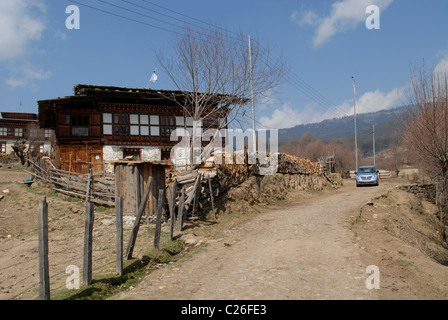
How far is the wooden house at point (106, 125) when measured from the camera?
26438mm

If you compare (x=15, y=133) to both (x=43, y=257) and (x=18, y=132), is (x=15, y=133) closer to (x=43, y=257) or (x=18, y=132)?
(x=18, y=132)

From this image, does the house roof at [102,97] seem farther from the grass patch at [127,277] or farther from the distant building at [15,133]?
the distant building at [15,133]

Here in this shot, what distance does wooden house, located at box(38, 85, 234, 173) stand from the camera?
26438 millimetres

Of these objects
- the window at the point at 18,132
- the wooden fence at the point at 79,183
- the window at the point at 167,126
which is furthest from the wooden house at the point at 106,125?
the window at the point at 18,132

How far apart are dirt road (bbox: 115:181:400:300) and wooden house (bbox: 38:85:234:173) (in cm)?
1695

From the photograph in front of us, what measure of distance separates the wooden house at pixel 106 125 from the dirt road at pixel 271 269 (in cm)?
1695

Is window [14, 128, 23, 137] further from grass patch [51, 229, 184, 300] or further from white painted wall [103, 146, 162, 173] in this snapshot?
grass patch [51, 229, 184, 300]

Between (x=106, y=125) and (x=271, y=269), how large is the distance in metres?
23.3

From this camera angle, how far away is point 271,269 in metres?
7.33

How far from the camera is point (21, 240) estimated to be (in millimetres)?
12641

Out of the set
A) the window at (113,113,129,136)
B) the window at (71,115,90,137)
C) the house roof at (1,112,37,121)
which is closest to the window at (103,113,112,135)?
the window at (113,113,129,136)

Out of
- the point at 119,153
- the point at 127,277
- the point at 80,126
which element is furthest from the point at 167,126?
the point at 127,277
